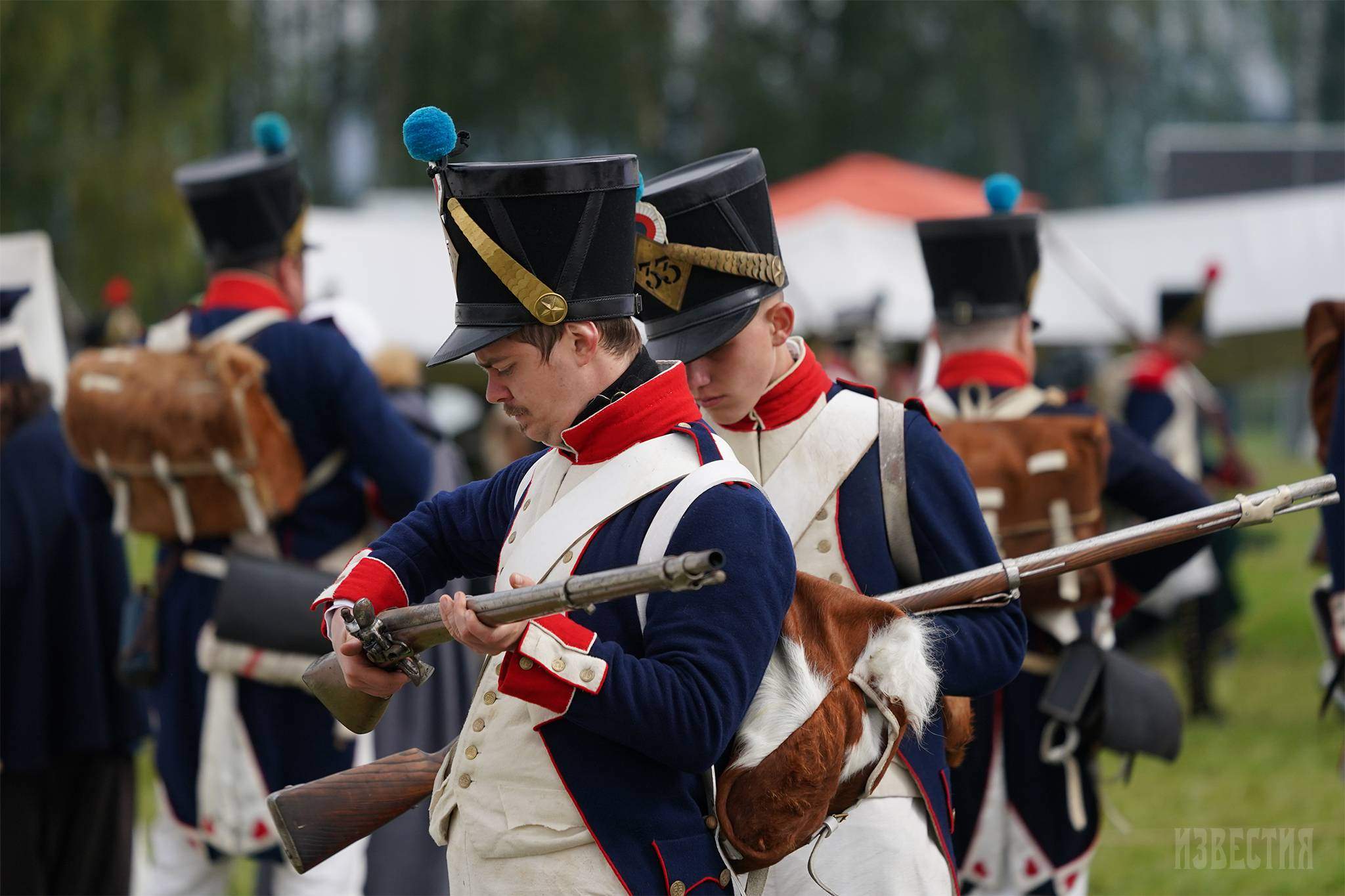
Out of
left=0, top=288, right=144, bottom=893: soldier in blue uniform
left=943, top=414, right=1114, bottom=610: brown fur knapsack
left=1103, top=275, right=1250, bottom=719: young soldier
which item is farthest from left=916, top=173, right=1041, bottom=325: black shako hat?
left=1103, top=275, right=1250, bottom=719: young soldier

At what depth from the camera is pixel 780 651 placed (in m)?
2.32

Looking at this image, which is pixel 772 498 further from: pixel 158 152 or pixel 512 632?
pixel 158 152

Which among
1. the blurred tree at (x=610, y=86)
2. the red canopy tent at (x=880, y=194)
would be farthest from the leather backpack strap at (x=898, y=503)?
the blurred tree at (x=610, y=86)

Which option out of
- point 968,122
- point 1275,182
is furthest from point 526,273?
point 968,122

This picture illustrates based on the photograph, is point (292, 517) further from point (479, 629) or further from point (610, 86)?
point (610, 86)

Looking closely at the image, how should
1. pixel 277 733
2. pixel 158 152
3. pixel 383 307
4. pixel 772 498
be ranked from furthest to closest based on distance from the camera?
pixel 158 152 < pixel 383 307 < pixel 277 733 < pixel 772 498

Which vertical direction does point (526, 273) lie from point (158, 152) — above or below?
above

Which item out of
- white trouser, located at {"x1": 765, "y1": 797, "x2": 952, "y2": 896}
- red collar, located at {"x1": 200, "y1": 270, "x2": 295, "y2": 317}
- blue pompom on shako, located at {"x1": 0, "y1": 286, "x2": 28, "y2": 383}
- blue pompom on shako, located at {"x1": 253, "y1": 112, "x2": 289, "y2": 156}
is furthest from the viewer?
blue pompom on shako, located at {"x1": 0, "y1": 286, "x2": 28, "y2": 383}

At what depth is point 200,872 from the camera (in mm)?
4215

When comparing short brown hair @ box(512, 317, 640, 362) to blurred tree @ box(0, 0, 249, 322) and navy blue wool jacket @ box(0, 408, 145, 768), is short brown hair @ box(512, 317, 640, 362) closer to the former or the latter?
navy blue wool jacket @ box(0, 408, 145, 768)

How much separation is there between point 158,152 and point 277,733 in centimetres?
1073

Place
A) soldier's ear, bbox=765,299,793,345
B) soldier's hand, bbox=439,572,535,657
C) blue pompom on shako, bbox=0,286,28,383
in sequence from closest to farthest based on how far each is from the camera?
soldier's hand, bbox=439,572,535,657 → soldier's ear, bbox=765,299,793,345 → blue pompom on shako, bbox=0,286,28,383

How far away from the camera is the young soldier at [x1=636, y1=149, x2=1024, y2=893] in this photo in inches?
110

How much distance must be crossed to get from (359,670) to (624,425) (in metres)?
0.52
